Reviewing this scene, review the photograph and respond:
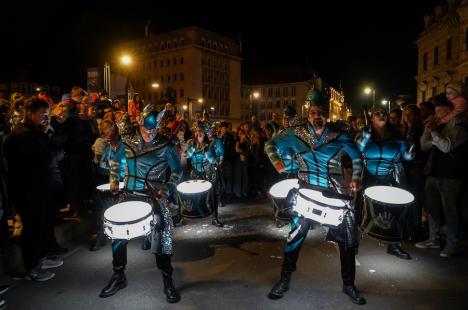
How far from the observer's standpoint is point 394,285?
4.92 metres

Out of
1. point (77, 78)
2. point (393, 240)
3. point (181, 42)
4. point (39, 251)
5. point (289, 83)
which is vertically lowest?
point (39, 251)

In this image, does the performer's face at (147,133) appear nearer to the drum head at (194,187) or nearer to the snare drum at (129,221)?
the snare drum at (129,221)

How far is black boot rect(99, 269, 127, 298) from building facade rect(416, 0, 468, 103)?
34.4 metres

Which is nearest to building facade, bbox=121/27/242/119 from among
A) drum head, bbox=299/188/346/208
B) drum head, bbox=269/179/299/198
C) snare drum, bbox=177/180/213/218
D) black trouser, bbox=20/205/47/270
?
snare drum, bbox=177/180/213/218

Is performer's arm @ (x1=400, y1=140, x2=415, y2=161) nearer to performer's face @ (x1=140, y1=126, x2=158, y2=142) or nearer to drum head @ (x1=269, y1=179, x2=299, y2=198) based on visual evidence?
drum head @ (x1=269, y1=179, x2=299, y2=198)

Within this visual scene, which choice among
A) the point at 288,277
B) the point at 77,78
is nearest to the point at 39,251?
the point at 288,277

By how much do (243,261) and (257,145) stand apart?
6546mm

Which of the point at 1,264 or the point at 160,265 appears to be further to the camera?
the point at 1,264

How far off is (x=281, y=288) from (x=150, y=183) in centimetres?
201

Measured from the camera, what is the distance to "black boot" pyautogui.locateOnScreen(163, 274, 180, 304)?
4.49 m

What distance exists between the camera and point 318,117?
4.54 m

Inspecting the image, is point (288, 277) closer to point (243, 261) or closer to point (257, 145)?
point (243, 261)

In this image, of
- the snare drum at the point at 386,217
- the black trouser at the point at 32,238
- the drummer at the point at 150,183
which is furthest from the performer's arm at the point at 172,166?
the snare drum at the point at 386,217

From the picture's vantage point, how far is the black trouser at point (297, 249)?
14.8 ft
